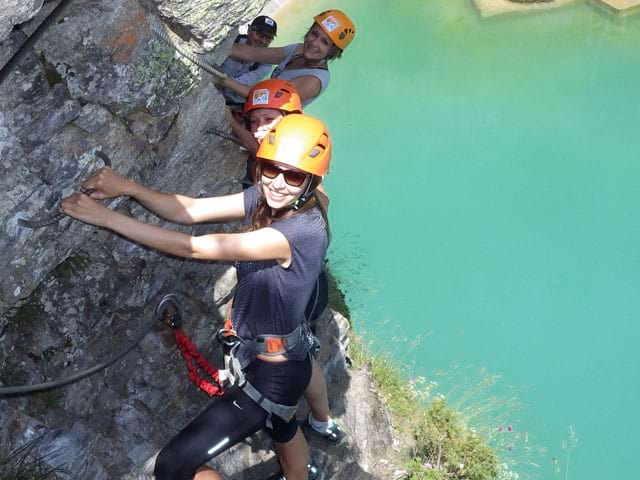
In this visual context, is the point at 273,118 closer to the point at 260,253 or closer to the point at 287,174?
the point at 287,174

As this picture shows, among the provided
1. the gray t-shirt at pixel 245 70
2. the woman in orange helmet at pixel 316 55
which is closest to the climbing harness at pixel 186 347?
the woman in orange helmet at pixel 316 55

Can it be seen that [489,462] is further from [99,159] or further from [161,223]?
[99,159]

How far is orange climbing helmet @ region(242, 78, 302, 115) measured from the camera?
449cm

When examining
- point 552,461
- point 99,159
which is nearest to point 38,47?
point 99,159

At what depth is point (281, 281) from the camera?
3623 millimetres

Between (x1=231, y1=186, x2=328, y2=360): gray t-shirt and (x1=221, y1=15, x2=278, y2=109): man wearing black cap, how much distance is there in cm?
197

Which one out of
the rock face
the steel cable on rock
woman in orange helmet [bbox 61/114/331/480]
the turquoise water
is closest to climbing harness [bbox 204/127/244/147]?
the rock face

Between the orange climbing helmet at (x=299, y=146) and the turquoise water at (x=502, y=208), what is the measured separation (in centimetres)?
472

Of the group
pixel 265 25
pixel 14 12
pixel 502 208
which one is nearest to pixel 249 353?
pixel 14 12

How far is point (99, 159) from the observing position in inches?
157

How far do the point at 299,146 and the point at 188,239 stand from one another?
0.69m

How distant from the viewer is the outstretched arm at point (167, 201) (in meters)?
3.74

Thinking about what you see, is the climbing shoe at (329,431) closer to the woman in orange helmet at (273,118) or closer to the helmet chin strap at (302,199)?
the woman in orange helmet at (273,118)

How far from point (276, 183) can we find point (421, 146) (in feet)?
24.4
